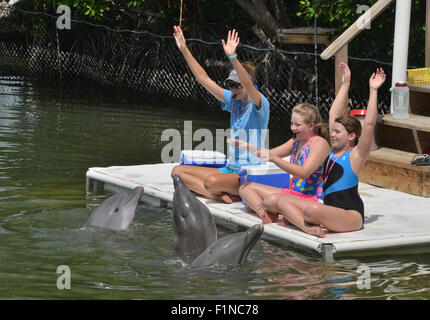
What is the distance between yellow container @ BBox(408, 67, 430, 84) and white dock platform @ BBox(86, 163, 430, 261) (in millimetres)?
1546

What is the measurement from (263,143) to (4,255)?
2467 millimetres

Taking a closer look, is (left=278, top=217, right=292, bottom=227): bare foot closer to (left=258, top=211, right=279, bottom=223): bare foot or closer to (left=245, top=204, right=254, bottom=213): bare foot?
(left=258, top=211, right=279, bottom=223): bare foot

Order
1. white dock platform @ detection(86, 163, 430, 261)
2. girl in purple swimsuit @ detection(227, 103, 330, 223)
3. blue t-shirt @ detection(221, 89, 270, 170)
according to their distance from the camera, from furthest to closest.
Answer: blue t-shirt @ detection(221, 89, 270, 170) → girl in purple swimsuit @ detection(227, 103, 330, 223) → white dock platform @ detection(86, 163, 430, 261)

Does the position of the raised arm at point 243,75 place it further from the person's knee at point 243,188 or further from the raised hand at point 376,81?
the raised hand at point 376,81

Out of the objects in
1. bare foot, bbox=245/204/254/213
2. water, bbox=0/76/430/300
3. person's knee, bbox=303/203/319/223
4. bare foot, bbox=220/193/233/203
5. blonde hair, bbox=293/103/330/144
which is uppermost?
blonde hair, bbox=293/103/330/144

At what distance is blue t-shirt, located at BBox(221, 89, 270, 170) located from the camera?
768 cm

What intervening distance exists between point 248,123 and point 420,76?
272 cm

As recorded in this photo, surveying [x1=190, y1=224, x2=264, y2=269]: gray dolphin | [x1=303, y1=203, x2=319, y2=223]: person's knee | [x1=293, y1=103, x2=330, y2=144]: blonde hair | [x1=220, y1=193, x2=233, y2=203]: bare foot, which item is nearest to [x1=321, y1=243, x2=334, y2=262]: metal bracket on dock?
[x1=303, y1=203, x2=319, y2=223]: person's knee

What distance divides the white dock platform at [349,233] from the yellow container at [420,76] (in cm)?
155

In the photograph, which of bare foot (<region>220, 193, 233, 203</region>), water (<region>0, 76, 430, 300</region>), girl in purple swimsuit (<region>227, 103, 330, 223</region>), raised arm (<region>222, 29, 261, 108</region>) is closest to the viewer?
water (<region>0, 76, 430, 300</region>)

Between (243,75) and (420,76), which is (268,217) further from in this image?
(420,76)

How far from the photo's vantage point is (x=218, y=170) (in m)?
8.27

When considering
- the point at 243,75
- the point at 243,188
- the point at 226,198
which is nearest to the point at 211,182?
the point at 226,198
